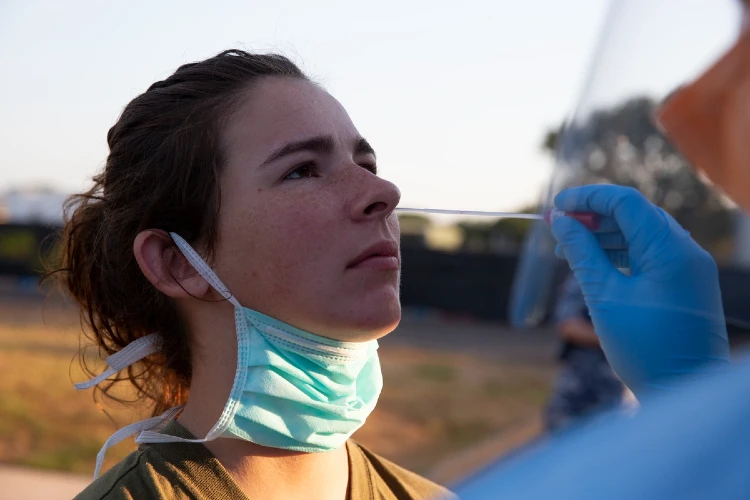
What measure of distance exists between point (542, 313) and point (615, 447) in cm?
327

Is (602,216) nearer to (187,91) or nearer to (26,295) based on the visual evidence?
(187,91)

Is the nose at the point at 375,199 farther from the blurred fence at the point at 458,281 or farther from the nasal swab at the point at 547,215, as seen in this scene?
the blurred fence at the point at 458,281

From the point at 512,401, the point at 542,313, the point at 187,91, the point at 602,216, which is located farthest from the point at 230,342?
the point at 512,401

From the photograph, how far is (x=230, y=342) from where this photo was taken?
54.2 inches

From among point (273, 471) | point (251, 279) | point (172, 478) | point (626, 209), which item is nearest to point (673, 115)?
point (626, 209)

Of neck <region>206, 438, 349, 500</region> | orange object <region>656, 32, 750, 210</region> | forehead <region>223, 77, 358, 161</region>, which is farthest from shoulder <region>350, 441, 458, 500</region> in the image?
orange object <region>656, 32, 750, 210</region>

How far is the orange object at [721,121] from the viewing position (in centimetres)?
99

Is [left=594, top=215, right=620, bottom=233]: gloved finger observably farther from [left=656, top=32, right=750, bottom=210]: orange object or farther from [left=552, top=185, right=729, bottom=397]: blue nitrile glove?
[left=656, top=32, right=750, bottom=210]: orange object

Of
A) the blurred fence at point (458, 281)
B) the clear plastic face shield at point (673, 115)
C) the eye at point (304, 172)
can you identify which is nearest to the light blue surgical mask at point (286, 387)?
the eye at point (304, 172)

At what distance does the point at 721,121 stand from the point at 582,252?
34 cm

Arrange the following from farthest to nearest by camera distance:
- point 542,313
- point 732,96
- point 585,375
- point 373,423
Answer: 1. point 373,423
2. point 542,313
3. point 585,375
4. point 732,96

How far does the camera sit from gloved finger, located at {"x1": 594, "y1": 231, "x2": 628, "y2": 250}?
1378mm

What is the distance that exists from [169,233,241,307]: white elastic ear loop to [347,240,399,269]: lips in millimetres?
240

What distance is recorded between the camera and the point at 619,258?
1387 mm
